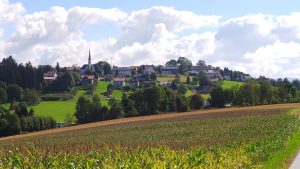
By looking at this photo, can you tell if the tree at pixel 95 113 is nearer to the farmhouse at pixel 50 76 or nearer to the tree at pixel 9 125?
the tree at pixel 9 125

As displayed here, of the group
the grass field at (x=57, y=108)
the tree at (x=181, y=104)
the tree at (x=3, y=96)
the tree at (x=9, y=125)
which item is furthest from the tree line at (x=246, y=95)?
the tree at (x=3, y=96)

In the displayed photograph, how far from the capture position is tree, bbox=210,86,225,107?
325 ft

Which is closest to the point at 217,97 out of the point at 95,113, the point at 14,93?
the point at 95,113

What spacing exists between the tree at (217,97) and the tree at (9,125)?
1465 inches

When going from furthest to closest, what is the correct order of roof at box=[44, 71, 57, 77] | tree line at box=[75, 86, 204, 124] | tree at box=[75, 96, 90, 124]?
roof at box=[44, 71, 57, 77]
tree at box=[75, 96, 90, 124]
tree line at box=[75, 86, 204, 124]

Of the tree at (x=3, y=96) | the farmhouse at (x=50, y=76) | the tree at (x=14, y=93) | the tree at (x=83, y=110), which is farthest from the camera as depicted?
the farmhouse at (x=50, y=76)

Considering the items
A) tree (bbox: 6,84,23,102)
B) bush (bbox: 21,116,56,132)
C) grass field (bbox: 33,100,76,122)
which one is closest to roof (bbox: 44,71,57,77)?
tree (bbox: 6,84,23,102)

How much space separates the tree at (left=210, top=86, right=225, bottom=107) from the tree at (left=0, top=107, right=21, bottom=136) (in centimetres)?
3722

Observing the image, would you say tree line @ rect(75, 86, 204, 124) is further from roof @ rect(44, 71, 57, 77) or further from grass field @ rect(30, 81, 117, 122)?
roof @ rect(44, 71, 57, 77)

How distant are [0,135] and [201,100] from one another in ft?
122

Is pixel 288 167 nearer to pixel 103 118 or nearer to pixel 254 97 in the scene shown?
pixel 103 118

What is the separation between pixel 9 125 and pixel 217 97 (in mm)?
39409

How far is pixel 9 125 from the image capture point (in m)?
82.1

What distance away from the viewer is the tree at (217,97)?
9906cm
